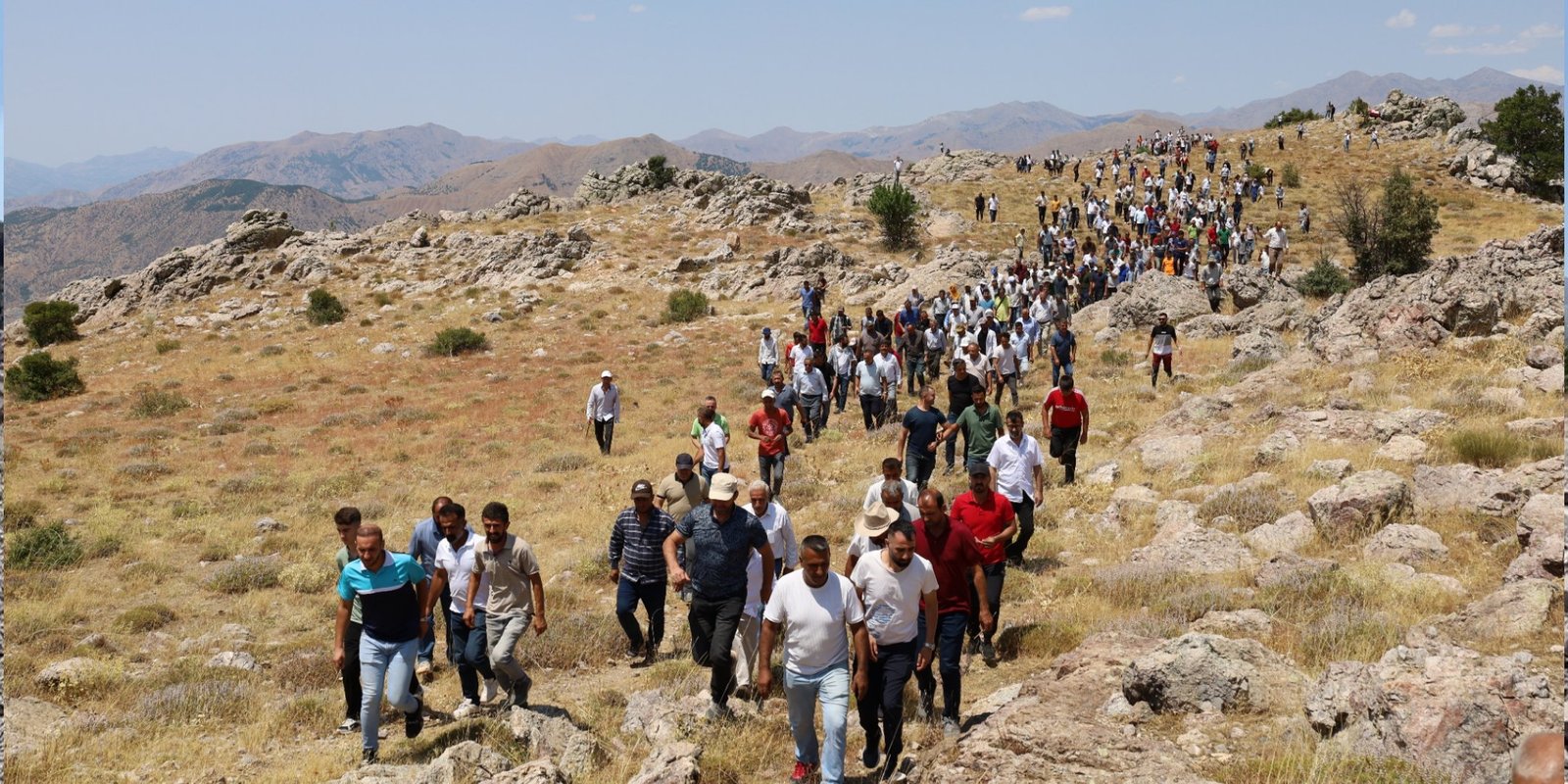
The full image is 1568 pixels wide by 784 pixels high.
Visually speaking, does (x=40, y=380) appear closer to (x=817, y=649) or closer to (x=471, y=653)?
(x=471, y=653)

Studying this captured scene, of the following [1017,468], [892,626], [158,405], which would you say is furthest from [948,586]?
[158,405]

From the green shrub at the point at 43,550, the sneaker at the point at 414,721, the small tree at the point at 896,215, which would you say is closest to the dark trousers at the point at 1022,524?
the sneaker at the point at 414,721

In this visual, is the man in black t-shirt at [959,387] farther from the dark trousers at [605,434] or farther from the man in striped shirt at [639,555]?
the dark trousers at [605,434]

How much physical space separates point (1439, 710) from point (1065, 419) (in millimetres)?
7648

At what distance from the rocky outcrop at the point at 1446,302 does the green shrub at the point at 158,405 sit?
29.6 m

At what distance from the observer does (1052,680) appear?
6875mm

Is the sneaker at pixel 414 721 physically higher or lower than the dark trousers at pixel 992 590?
lower

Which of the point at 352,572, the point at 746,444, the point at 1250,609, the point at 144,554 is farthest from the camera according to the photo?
the point at 746,444

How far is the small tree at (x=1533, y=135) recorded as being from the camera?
1929 inches

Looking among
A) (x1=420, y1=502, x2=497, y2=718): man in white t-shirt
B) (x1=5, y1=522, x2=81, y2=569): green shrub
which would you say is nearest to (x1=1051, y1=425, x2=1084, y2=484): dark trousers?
(x1=420, y1=502, x2=497, y2=718): man in white t-shirt

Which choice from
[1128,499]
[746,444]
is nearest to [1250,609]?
[1128,499]

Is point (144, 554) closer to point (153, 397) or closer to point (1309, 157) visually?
point (153, 397)

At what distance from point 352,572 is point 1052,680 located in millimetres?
5242

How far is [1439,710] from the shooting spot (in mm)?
4992
